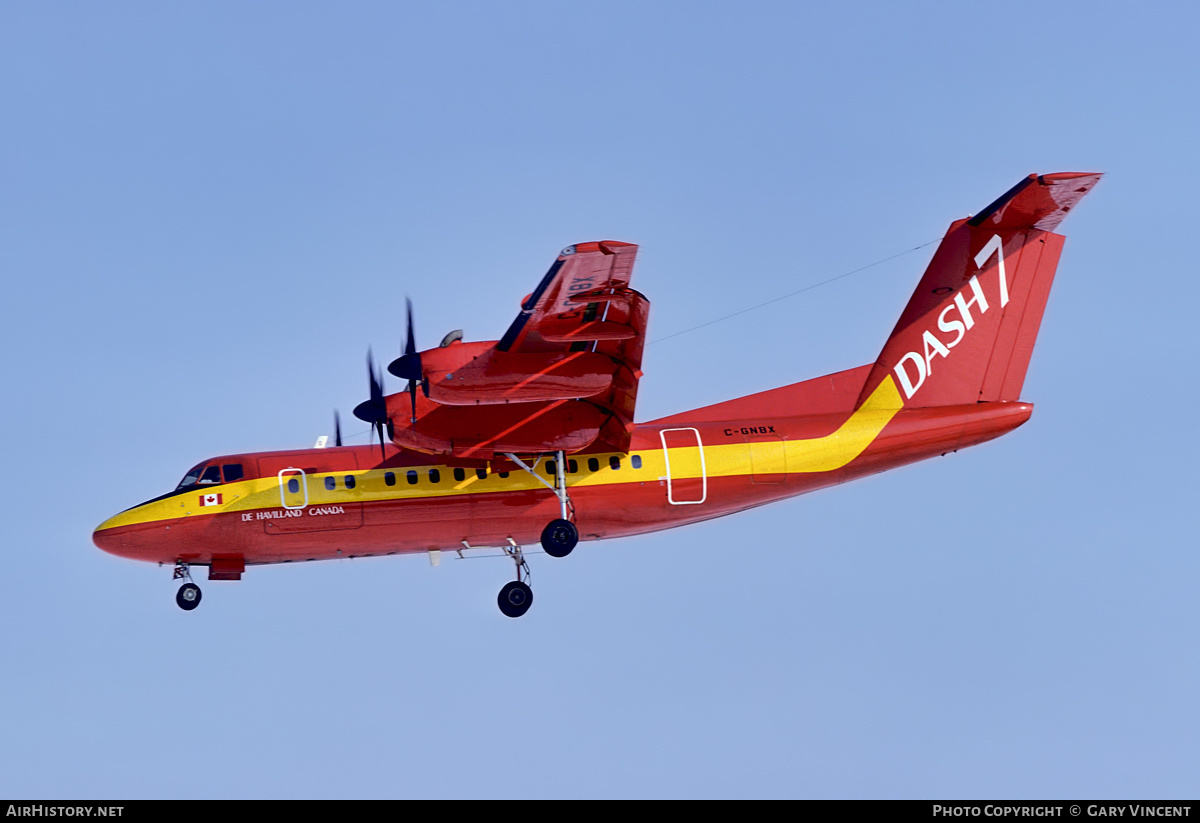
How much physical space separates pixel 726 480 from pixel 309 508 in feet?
22.8

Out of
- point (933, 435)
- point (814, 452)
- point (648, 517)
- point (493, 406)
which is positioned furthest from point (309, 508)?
point (933, 435)

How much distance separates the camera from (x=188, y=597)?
81.3 feet

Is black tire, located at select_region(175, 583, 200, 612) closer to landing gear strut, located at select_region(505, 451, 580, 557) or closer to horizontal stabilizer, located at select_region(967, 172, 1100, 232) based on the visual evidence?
landing gear strut, located at select_region(505, 451, 580, 557)

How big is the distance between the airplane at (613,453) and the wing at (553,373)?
5cm

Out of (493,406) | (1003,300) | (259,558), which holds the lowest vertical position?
(259,558)

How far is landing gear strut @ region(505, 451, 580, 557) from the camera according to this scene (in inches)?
958

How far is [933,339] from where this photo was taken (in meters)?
26.3

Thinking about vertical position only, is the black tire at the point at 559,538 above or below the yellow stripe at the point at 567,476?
below

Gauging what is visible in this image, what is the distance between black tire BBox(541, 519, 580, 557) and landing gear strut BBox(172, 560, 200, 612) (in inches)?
232

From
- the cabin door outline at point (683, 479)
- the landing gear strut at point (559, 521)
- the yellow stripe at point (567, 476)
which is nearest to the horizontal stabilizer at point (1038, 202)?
the yellow stripe at point (567, 476)

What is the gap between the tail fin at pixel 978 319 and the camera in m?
26.0

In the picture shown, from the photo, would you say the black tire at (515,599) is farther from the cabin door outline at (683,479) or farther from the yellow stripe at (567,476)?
the cabin door outline at (683,479)
